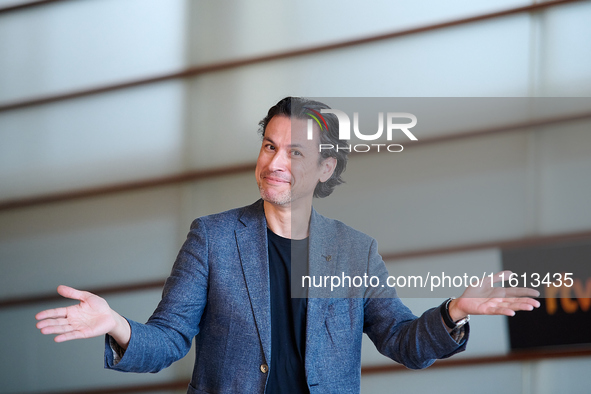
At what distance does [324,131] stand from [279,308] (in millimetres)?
676

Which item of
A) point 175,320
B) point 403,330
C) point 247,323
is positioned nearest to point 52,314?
point 175,320

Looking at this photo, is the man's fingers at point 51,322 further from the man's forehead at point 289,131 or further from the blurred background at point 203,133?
the blurred background at point 203,133

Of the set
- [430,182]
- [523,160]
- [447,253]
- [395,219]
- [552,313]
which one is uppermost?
[523,160]

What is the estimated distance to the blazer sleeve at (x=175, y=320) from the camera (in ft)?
5.26

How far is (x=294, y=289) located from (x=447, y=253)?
68cm

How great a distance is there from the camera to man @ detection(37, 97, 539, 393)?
165cm

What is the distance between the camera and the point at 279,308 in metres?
1.83

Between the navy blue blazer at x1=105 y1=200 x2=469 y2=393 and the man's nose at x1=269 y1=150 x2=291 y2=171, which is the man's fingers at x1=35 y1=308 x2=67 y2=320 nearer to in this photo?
the navy blue blazer at x1=105 y1=200 x2=469 y2=393

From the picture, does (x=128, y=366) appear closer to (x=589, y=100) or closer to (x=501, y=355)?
(x=501, y=355)

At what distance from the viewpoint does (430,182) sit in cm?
223

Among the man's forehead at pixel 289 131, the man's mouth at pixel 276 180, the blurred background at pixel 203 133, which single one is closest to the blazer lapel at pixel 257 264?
the man's mouth at pixel 276 180

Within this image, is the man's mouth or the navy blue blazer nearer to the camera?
the navy blue blazer

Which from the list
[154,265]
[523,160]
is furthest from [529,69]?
[154,265]

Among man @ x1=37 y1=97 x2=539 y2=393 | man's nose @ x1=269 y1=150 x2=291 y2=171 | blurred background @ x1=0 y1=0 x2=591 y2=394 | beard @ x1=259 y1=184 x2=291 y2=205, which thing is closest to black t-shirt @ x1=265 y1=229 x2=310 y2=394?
man @ x1=37 y1=97 x2=539 y2=393
